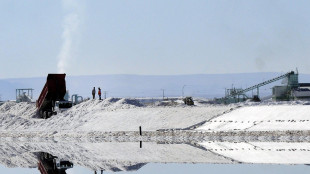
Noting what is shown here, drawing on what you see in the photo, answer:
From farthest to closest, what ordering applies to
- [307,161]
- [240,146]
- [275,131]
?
[275,131] < [240,146] < [307,161]

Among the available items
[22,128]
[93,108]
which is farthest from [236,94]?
[22,128]

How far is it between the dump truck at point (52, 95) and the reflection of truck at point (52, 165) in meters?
26.1

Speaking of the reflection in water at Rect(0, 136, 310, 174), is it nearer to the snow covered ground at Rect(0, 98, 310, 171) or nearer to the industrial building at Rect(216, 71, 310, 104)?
the snow covered ground at Rect(0, 98, 310, 171)

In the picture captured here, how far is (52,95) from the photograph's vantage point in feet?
164

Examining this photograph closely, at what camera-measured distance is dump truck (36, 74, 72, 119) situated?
49.5 m

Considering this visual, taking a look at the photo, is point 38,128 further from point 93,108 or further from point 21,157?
point 21,157

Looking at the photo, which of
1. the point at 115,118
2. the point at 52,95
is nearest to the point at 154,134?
the point at 115,118

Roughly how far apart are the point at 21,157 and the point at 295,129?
48.2 feet

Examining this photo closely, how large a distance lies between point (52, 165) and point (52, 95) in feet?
98.1

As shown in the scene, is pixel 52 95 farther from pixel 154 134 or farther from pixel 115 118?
pixel 154 134

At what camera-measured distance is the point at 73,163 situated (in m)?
20.9

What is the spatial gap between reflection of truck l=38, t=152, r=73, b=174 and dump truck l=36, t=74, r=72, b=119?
1029 inches

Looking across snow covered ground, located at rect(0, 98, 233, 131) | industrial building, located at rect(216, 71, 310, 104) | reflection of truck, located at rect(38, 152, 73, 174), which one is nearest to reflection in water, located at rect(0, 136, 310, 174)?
reflection of truck, located at rect(38, 152, 73, 174)

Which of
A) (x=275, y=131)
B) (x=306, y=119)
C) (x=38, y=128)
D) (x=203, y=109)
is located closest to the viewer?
(x=275, y=131)
